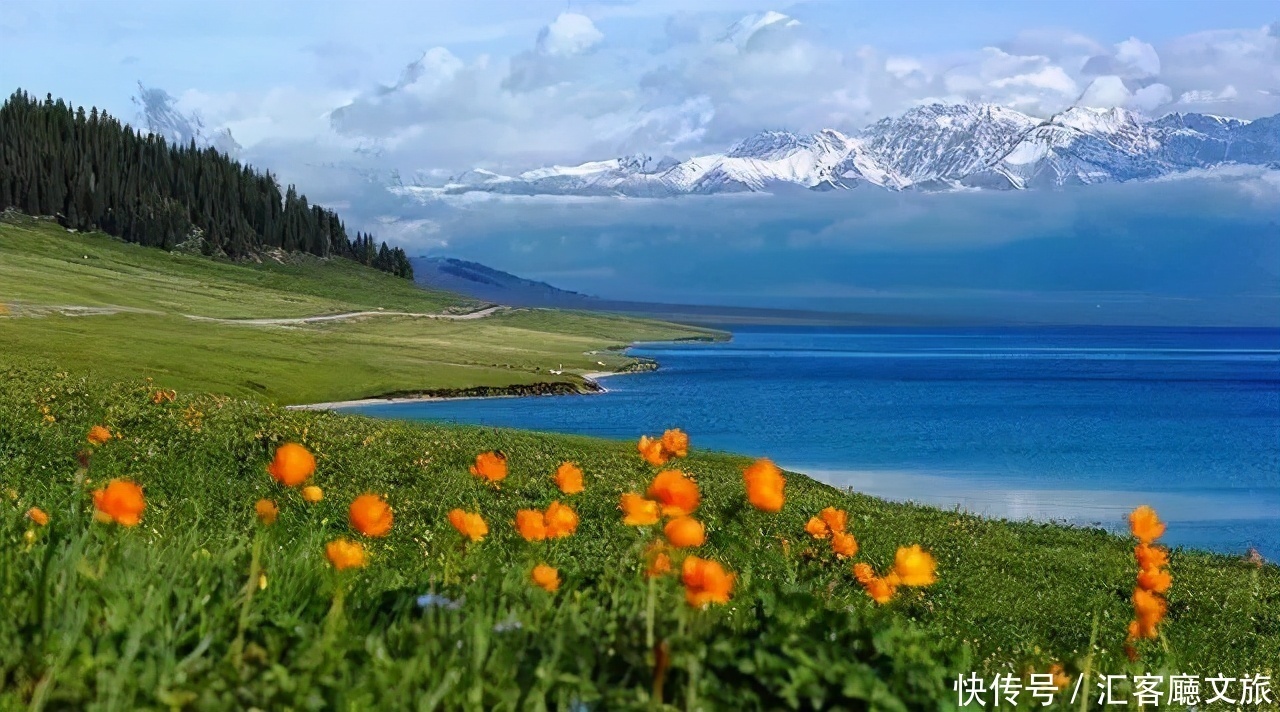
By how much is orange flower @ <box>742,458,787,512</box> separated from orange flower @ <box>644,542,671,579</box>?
0.47 metres

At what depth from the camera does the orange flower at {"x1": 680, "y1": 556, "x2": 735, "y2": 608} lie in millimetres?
4297

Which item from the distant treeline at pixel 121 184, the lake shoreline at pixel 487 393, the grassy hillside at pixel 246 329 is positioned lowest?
the lake shoreline at pixel 487 393

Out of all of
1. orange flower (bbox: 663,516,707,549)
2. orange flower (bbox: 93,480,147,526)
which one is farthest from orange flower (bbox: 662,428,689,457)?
orange flower (bbox: 93,480,147,526)

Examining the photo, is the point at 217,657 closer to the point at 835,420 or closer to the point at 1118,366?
the point at 835,420

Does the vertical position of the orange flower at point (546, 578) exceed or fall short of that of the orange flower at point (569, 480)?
it falls short

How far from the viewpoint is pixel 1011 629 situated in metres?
13.6

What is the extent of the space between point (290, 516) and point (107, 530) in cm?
738

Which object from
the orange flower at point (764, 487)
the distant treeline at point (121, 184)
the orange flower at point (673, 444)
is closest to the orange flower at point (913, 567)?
the orange flower at point (764, 487)

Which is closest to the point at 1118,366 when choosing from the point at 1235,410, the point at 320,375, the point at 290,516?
the point at 1235,410

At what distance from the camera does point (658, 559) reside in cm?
518

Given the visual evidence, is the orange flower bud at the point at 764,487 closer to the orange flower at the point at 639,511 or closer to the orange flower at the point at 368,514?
the orange flower at the point at 639,511

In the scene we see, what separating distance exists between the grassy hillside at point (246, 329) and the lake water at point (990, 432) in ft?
26.8

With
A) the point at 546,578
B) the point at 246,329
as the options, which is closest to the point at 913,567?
the point at 546,578

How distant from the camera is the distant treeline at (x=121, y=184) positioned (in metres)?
172
